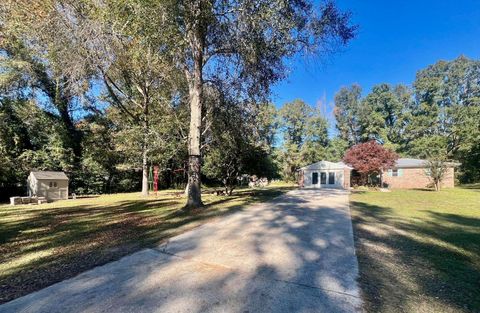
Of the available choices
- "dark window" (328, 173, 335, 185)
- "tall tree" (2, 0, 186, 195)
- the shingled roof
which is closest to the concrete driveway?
"tall tree" (2, 0, 186, 195)

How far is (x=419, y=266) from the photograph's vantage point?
4.05m

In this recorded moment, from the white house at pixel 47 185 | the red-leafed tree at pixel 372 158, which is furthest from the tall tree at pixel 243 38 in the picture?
the red-leafed tree at pixel 372 158

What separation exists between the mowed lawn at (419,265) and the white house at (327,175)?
16.4 m

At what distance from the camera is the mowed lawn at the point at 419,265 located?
2.92 m

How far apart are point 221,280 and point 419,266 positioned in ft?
9.92

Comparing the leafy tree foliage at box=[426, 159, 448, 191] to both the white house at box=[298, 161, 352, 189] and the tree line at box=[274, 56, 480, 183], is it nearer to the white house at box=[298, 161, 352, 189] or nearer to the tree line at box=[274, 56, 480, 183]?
the white house at box=[298, 161, 352, 189]

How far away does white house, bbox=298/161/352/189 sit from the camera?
23.8m

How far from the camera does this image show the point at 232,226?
6719mm

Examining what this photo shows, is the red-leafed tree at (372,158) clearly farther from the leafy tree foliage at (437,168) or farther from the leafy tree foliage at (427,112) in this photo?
the leafy tree foliage at (427,112)

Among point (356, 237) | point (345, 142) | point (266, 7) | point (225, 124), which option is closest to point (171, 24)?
point (266, 7)

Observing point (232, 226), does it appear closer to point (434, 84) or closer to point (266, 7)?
point (266, 7)

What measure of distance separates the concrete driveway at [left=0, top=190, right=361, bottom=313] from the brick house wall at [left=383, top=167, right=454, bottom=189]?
24502mm

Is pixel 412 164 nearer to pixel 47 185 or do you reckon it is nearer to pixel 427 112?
pixel 427 112

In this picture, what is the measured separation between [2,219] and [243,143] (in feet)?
33.1
